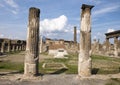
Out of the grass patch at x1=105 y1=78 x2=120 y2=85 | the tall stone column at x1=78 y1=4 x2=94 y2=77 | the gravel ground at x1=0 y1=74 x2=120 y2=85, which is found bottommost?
the grass patch at x1=105 y1=78 x2=120 y2=85

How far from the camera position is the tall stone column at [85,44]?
423 inches

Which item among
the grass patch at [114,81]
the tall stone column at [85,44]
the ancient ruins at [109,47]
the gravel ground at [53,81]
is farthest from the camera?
the ancient ruins at [109,47]

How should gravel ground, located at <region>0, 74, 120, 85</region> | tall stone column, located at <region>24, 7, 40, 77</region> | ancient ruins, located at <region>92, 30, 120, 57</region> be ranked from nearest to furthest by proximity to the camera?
gravel ground, located at <region>0, 74, 120, 85</region> < tall stone column, located at <region>24, 7, 40, 77</region> < ancient ruins, located at <region>92, 30, 120, 57</region>

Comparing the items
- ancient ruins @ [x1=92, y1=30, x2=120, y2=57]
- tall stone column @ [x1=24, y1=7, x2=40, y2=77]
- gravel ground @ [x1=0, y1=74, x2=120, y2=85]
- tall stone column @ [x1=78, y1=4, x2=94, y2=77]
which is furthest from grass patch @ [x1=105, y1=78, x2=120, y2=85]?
ancient ruins @ [x1=92, y1=30, x2=120, y2=57]

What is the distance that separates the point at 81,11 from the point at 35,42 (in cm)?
348

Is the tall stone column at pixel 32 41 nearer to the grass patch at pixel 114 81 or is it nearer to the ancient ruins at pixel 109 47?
the grass patch at pixel 114 81

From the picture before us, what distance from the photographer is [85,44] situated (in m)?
10.9

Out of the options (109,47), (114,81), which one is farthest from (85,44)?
(109,47)

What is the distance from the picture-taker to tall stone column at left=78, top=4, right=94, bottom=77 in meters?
10.7

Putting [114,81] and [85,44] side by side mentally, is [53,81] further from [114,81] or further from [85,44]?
[114,81]

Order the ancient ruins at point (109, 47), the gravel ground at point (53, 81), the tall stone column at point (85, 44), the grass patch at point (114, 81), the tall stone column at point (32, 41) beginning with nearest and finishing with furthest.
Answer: the gravel ground at point (53, 81) < the grass patch at point (114, 81) < the tall stone column at point (32, 41) < the tall stone column at point (85, 44) < the ancient ruins at point (109, 47)

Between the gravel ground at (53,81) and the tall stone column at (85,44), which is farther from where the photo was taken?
the tall stone column at (85,44)

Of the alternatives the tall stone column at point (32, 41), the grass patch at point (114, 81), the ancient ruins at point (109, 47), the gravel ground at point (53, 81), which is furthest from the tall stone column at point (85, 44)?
the ancient ruins at point (109, 47)

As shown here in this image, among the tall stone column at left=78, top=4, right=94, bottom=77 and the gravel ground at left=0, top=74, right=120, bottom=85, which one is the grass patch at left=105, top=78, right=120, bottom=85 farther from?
the tall stone column at left=78, top=4, right=94, bottom=77
